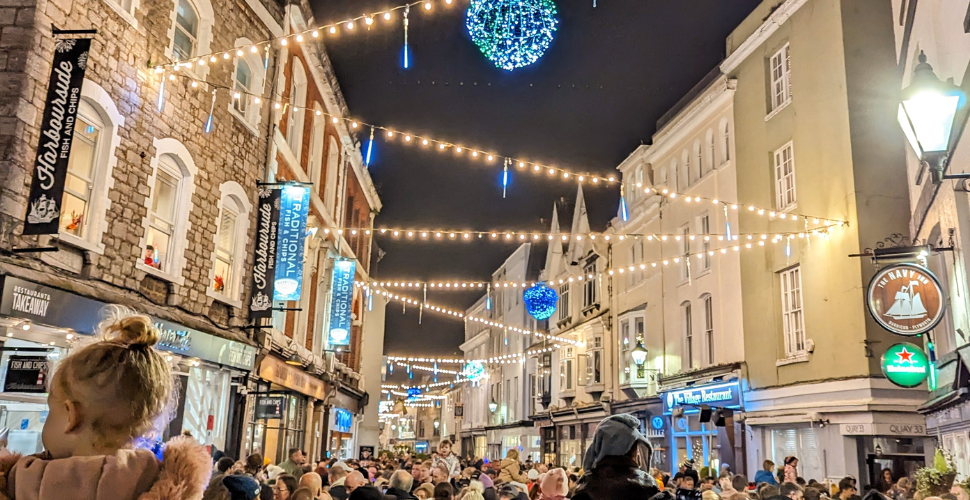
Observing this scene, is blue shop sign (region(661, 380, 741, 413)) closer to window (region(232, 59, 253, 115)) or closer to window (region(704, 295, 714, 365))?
window (region(704, 295, 714, 365))

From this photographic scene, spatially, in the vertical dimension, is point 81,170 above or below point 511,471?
above

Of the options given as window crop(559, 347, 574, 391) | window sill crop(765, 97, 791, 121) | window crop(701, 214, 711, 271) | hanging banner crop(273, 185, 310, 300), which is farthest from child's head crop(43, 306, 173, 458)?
window crop(559, 347, 574, 391)

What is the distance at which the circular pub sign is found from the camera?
10422 mm

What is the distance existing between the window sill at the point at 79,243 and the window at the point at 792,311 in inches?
639

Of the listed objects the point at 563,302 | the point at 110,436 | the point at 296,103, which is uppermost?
the point at 296,103

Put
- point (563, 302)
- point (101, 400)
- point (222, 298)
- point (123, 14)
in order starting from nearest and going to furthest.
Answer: point (101, 400) → point (123, 14) → point (222, 298) → point (563, 302)

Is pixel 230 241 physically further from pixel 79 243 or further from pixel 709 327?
pixel 709 327

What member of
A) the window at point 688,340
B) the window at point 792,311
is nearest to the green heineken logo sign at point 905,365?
the window at point 792,311

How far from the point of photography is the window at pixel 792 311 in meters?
19.5

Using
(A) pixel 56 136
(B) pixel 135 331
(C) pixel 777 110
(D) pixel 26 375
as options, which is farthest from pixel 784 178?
(B) pixel 135 331

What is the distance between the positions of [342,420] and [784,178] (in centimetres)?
2109

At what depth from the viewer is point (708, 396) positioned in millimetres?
23250

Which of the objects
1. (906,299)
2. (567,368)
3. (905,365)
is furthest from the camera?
(567,368)

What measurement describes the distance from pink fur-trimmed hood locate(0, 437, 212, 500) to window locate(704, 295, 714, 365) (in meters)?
23.6
